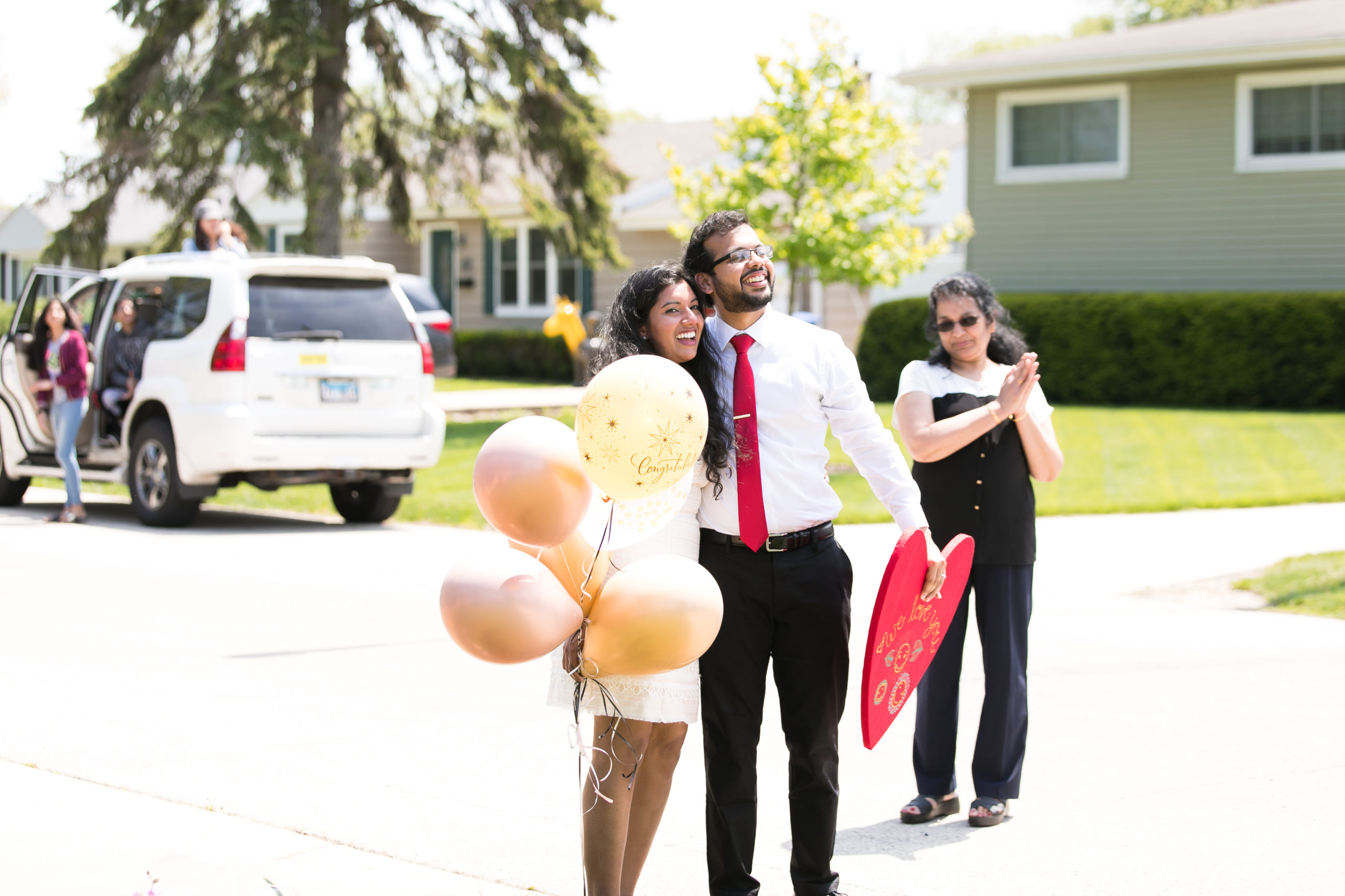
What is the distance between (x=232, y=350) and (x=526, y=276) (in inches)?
769

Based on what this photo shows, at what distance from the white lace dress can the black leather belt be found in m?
0.05

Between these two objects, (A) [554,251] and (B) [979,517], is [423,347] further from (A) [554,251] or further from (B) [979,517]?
(A) [554,251]

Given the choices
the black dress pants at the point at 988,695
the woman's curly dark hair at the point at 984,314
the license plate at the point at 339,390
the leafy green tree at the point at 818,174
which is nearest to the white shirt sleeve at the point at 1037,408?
the woman's curly dark hair at the point at 984,314

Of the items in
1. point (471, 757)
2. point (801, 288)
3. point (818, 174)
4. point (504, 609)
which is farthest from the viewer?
point (801, 288)

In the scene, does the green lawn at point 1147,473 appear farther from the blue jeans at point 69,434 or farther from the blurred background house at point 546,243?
the blurred background house at point 546,243

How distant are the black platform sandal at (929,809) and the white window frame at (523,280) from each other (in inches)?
996

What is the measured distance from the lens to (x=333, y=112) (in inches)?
829

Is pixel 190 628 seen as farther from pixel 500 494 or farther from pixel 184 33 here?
pixel 184 33

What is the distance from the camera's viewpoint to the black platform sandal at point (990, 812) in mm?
4715

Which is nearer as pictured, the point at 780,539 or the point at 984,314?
the point at 780,539

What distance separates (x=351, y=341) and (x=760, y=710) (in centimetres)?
823

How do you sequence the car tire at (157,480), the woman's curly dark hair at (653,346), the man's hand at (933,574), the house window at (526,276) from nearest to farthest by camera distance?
the woman's curly dark hair at (653,346)
the man's hand at (933,574)
the car tire at (157,480)
the house window at (526,276)

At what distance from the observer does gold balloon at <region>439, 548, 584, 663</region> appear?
3326 mm

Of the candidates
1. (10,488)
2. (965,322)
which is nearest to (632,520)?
(965,322)
